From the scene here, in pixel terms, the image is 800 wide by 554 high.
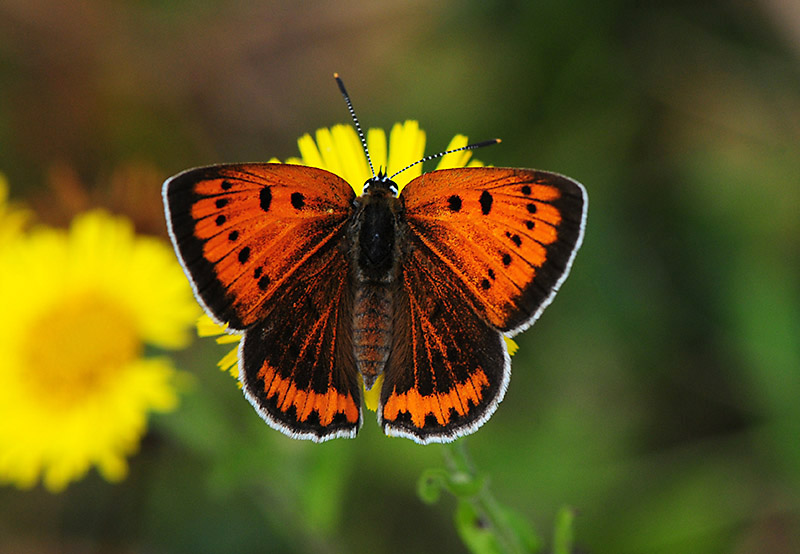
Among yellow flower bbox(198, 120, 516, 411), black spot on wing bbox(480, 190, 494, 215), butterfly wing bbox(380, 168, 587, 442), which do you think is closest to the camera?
butterfly wing bbox(380, 168, 587, 442)

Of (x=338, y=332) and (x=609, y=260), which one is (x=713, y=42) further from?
(x=338, y=332)

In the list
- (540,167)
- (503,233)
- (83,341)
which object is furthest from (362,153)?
(83,341)

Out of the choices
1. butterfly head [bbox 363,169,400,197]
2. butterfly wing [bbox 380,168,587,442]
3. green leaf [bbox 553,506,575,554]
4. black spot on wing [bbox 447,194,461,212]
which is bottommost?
green leaf [bbox 553,506,575,554]

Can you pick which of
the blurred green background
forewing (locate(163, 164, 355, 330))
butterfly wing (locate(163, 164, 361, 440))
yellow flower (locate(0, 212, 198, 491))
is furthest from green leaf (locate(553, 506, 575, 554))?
yellow flower (locate(0, 212, 198, 491))

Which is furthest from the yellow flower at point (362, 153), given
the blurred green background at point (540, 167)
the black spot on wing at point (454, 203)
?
the blurred green background at point (540, 167)

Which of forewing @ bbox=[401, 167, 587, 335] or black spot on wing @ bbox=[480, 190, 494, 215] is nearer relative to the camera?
forewing @ bbox=[401, 167, 587, 335]

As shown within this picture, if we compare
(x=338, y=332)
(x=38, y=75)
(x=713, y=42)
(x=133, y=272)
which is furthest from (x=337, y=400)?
(x=38, y=75)

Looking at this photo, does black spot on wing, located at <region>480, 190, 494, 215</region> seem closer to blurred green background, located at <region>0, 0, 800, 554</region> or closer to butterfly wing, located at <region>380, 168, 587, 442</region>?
butterfly wing, located at <region>380, 168, 587, 442</region>
